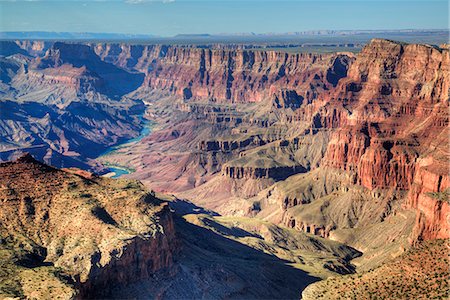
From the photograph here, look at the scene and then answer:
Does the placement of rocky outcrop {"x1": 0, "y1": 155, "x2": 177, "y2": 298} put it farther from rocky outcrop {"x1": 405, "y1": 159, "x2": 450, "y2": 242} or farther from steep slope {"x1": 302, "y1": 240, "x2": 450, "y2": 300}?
rocky outcrop {"x1": 405, "y1": 159, "x2": 450, "y2": 242}

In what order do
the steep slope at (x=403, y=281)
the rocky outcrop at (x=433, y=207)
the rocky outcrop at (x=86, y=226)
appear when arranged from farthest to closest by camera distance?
the rocky outcrop at (x=433, y=207) < the rocky outcrop at (x=86, y=226) < the steep slope at (x=403, y=281)

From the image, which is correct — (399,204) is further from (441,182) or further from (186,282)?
Result: (186,282)

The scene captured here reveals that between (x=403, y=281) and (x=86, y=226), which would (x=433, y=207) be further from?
(x=86, y=226)

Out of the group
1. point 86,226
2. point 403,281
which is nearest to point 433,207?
point 403,281

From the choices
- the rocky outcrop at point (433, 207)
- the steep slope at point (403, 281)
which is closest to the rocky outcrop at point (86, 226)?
the steep slope at point (403, 281)

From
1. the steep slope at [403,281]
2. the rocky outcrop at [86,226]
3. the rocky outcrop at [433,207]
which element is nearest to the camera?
the steep slope at [403,281]

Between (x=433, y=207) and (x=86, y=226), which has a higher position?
(x=86, y=226)

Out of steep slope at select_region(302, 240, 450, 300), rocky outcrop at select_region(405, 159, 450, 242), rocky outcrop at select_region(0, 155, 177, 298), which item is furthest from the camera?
rocky outcrop at select_region(405, 159, 450, 242)

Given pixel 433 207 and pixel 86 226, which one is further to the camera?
pixel 433 207

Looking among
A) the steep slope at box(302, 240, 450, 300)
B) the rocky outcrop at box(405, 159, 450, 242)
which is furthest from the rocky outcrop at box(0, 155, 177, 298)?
the rocky outcrop at box(405, 159, 450, 242)

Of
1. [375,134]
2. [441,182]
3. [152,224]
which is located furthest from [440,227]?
[375,134]

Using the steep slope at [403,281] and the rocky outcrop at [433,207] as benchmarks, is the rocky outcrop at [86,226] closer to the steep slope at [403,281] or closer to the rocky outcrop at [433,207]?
the steep slope at [403,281]
